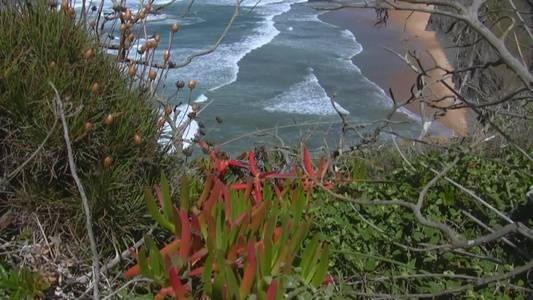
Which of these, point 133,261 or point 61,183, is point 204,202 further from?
point 61,183

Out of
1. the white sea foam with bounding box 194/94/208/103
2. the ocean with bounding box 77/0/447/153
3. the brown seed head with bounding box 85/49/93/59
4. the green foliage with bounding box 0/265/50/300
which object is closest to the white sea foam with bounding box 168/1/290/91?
the ocean with bounding box 77/0/447/153

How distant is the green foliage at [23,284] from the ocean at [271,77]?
8.26m

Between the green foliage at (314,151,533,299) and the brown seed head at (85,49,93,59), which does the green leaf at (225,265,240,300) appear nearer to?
the green foliage at (314,151,533,299)

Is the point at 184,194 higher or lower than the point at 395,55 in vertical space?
higher

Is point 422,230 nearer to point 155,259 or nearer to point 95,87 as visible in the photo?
point 155,259

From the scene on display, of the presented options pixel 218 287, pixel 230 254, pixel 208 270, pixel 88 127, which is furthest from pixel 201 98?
pixel 218 287

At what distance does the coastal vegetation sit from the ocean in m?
7.49

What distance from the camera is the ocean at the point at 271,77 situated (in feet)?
48.1

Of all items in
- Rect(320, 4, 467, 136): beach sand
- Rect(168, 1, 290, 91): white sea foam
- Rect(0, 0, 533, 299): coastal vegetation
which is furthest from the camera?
Rect(168, 1, 290, 91): white sea foam

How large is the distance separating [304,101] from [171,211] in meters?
13.7

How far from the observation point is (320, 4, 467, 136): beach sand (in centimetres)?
1733

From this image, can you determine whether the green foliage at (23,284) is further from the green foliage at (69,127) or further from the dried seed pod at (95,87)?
the dried seed pod at (95,87)

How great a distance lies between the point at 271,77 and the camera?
1886 centimetres

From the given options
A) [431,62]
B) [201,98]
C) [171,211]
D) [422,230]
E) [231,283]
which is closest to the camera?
[231,283]
